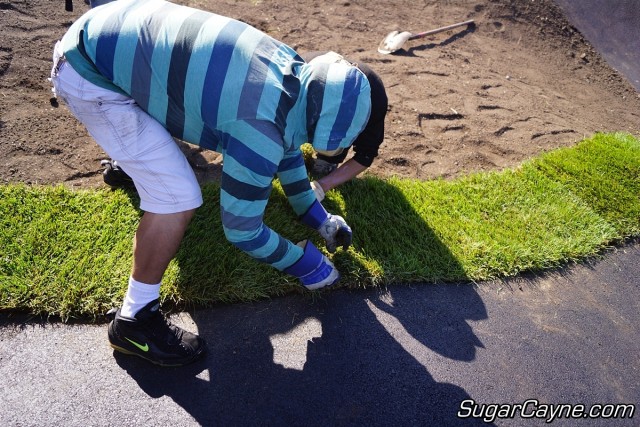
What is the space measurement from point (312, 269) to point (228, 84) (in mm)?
1016

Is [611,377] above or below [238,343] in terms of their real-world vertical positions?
above

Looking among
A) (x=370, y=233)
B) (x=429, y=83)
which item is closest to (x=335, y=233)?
(x=370, y=233)

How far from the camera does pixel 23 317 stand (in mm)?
2357

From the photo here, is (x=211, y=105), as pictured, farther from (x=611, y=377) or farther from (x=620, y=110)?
(x=620, y=110)

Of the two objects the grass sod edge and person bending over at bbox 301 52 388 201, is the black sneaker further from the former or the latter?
A: person bending over at bbox 301 52 388 201

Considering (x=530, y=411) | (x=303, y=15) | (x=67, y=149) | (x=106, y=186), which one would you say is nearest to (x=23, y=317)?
(x=106, y=186)

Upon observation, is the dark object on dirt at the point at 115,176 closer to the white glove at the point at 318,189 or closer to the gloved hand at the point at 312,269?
the white glove at the point at 318,189

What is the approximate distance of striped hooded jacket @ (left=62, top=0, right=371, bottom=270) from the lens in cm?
178

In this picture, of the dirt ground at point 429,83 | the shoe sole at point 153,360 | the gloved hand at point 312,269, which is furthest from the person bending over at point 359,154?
the shoe sole at point 153,360

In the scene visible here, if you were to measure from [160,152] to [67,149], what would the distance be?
159 centimetres

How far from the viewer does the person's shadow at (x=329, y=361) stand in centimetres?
216

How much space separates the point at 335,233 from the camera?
8.94 feet

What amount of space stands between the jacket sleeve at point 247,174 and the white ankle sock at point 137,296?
441mm

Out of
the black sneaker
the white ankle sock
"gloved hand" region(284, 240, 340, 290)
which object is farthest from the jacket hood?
the black sneaker
